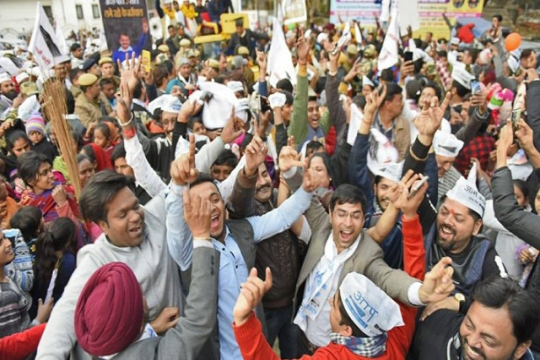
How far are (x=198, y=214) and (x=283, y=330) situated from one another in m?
1.58

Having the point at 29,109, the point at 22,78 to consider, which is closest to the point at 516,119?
the point at 29,109

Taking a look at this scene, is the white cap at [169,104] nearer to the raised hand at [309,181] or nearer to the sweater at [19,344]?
the raised hand at [309,181]

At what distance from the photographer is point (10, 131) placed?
492 cm

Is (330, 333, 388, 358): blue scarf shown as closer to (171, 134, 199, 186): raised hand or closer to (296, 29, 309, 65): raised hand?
(171, 134, 199, 186): raised hand

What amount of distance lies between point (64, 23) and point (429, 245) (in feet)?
116

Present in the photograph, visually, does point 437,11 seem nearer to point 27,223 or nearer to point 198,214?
point 27,223

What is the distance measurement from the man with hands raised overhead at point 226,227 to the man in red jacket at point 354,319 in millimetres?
377

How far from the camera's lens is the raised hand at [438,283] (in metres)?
1.74

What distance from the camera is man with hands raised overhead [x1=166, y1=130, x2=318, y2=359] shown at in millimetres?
1989

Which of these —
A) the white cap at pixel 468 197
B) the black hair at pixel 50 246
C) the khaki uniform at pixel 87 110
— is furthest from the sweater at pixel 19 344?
the khaki uniform at pixel 87 110

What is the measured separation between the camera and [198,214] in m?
1.76

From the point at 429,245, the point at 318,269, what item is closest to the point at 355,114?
the point at 429,245

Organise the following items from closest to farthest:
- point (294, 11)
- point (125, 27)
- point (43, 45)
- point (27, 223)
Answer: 1. point (27, 223)
2. point (43, 45)
3. point (294, 11)
4. point (125, 27)

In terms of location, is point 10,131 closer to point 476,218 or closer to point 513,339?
point 476,218
